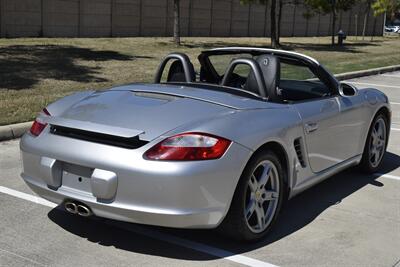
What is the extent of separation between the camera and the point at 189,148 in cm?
367

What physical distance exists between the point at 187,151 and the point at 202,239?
91 centimetres

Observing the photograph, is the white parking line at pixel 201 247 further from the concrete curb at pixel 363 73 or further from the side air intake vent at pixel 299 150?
the concrete curb at pixel 363 73

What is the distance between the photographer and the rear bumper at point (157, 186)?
3.58 meters

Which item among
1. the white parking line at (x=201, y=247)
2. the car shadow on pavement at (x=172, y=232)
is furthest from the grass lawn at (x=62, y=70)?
the white parking line at (x=201, y=247)

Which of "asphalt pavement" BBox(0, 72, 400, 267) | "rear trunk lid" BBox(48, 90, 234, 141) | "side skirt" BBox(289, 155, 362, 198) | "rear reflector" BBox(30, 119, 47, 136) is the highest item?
"rear trunk lid" BBox(48, 90, 234, 141)

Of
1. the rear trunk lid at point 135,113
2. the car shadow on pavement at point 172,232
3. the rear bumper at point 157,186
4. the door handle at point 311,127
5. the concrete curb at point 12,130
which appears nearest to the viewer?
the rear bumper at point 157,186

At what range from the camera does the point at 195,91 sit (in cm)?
462

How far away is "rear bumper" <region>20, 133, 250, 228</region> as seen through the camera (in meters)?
3.58

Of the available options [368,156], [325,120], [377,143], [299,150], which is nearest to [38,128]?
[299,150]

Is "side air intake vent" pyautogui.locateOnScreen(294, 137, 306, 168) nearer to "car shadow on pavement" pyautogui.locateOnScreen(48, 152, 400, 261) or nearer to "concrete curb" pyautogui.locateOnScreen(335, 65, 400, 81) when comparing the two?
"car shadow on pavement" pyautogui.locateOnScreen(48, 152, 400, 261)

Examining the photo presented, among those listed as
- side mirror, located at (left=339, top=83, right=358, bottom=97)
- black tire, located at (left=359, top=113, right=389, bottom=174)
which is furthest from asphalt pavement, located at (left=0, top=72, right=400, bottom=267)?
side mirror, located at (left=339, top=83, right=358, bottom=97)

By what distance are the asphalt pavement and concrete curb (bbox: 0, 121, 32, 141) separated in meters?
1.97

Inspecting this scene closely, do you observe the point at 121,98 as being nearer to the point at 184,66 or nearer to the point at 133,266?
the point at 184,66

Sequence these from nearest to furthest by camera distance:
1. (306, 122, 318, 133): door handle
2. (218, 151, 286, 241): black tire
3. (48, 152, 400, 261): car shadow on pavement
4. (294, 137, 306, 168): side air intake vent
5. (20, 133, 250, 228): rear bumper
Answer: (20, 133, 250, 228): rear bumper → (218, 151, 286, 241): black tire → (48, 152, 400, 261): car shadow on pavement → (294, 137, 306, 168): side air intake vent → (306, 122, 318, 133): door handle
